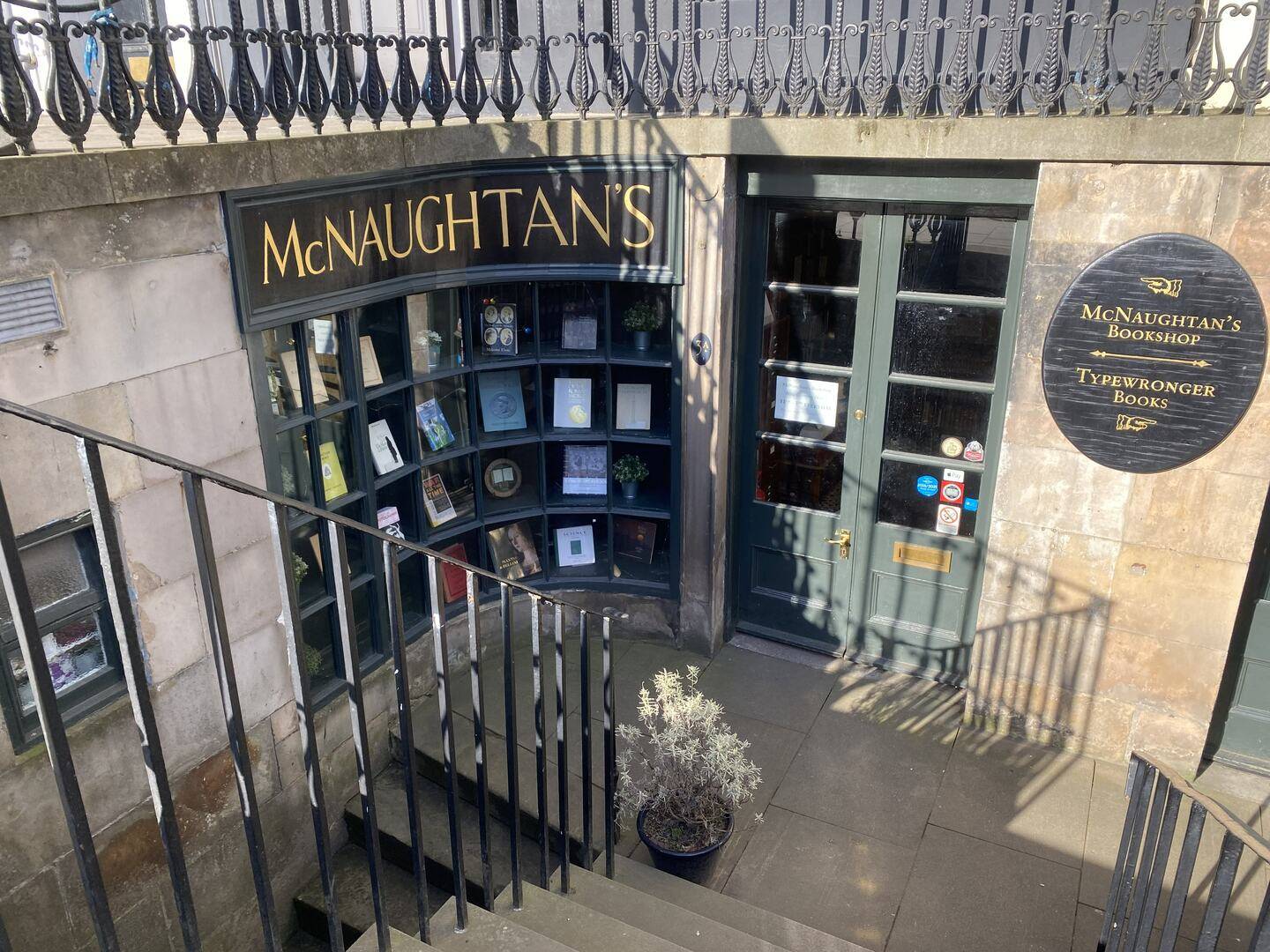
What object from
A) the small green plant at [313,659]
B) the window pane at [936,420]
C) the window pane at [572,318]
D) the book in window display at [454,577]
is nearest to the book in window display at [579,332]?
the window pane at [572,318]

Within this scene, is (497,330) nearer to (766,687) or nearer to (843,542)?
(843,542)

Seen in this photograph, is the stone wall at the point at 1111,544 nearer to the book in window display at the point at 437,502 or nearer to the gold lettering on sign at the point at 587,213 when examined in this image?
the gold lettering on sign at the point at 587,213

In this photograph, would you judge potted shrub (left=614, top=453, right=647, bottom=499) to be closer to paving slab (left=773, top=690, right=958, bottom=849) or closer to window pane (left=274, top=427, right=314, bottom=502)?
paving slab (left=773, top=690, right=958, bottom=849)

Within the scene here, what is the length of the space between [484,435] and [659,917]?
3.37m

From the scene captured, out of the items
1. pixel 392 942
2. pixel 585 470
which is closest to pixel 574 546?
pixel 585 470

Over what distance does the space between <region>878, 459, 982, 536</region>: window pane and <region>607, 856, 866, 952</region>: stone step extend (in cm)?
267

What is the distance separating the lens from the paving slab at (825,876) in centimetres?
500

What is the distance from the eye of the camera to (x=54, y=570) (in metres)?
4.16

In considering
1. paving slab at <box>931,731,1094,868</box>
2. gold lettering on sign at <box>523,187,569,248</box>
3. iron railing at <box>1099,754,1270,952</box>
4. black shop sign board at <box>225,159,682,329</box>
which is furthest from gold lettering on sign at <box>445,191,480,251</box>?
iron railing at <box>1099,754,1270,952</box>

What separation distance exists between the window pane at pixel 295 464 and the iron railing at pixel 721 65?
4.81ft

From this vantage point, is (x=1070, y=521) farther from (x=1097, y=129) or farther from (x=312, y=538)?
(x=312, y=538)

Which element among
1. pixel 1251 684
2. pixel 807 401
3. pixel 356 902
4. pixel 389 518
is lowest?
pixel 356 902

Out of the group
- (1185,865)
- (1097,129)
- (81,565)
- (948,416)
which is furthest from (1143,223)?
(81,565)

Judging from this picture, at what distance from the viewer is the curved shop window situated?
5410mm
